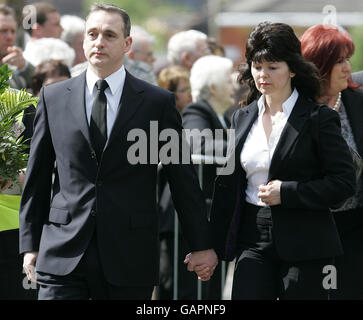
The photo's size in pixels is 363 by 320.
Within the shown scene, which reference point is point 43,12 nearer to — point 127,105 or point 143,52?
point 143,52

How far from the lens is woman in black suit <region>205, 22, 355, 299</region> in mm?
5297

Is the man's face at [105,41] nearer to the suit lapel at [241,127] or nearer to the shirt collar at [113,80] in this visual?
the shirt collar at [113,80]

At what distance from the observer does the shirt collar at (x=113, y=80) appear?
539cm

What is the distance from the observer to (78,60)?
9977mm

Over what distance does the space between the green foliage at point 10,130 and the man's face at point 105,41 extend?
0.59m

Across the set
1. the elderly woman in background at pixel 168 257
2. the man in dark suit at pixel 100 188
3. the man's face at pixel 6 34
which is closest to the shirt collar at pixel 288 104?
the man in dark suit at pixel 100 188

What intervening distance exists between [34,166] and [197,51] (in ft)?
15.6

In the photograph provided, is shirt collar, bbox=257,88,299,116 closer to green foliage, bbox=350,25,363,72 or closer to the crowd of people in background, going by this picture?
the crowd of people in background

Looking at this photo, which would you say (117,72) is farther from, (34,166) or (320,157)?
(320,157)

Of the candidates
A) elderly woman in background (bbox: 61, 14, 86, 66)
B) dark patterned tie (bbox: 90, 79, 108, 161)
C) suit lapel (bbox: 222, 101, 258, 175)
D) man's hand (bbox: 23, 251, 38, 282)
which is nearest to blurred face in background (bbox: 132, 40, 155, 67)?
elderly woman in background (bbox: 61, 14, 86, 66)

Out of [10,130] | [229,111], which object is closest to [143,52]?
[229,111]

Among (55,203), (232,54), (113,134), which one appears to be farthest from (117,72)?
(232,54)

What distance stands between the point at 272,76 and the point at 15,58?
355 cm

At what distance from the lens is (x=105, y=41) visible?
5.36 metres
